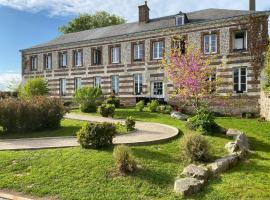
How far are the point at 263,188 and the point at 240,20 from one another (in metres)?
19.2

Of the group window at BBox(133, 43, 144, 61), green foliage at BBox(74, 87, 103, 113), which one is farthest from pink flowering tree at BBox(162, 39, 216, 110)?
window at BBox(133, 43, 144, 61)

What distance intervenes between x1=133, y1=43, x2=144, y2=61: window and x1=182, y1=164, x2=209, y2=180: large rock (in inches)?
858

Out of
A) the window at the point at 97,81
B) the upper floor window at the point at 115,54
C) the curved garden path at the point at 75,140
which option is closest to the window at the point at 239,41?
the upper floor window at the point at 115,54

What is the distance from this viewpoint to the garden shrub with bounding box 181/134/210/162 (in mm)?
10430

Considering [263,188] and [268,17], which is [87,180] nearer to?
[263,188]

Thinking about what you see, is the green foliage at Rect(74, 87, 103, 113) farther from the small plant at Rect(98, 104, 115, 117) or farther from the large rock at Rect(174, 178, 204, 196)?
the large rock at Rect(174, 178, 204, 196)

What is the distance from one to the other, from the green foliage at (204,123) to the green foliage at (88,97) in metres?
10.7

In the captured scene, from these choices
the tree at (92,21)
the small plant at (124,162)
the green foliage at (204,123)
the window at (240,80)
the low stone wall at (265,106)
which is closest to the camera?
the small plant at (124,162)

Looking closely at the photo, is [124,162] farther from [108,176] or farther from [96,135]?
[96,135]

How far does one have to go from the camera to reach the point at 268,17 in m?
24.3

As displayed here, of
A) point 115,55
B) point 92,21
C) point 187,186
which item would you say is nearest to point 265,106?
point 115,55

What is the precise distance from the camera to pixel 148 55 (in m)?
29.8

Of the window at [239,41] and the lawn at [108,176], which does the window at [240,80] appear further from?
the lawn at [108,176]

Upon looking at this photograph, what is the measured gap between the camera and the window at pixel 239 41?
25.4 metres
